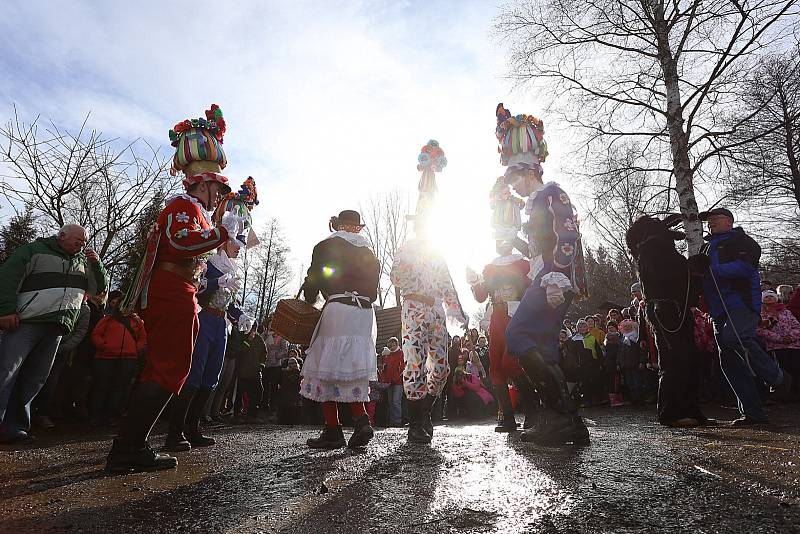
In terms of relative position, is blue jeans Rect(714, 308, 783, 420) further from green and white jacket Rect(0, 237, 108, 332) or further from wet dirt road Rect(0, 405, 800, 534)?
green and white jacket Rect(0, 237, 108, 332)

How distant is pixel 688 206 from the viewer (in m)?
10.5

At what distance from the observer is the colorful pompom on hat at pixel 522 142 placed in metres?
4.33

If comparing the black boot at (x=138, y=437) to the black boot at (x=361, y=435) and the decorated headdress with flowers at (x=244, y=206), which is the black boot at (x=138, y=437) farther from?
the decorated headdress with flowers at (x=244, y=206)

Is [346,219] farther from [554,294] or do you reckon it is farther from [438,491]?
[438,491]

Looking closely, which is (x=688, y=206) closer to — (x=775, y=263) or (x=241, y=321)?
(x=241, y=321)

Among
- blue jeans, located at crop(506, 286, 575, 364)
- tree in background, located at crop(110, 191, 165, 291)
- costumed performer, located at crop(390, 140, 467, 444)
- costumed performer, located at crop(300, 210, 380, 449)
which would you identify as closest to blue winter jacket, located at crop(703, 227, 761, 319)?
blue jeans, located at crop(506, 286, 575, 364)

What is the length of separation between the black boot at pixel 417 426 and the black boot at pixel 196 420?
5.41ft

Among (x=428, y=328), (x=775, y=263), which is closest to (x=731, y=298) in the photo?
(x=428, y=328)

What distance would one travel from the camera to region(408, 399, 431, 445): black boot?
12.8ft

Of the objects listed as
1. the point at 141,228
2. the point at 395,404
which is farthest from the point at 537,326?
the point at 141,228

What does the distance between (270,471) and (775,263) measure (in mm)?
25421

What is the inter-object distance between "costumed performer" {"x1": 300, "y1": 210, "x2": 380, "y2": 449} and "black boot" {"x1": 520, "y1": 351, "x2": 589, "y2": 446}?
4.06 ft

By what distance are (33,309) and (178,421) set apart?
1821 mm

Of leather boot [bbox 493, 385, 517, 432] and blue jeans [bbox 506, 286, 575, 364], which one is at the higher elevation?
blue jeans [bbox 506, 286, 575, 364]
